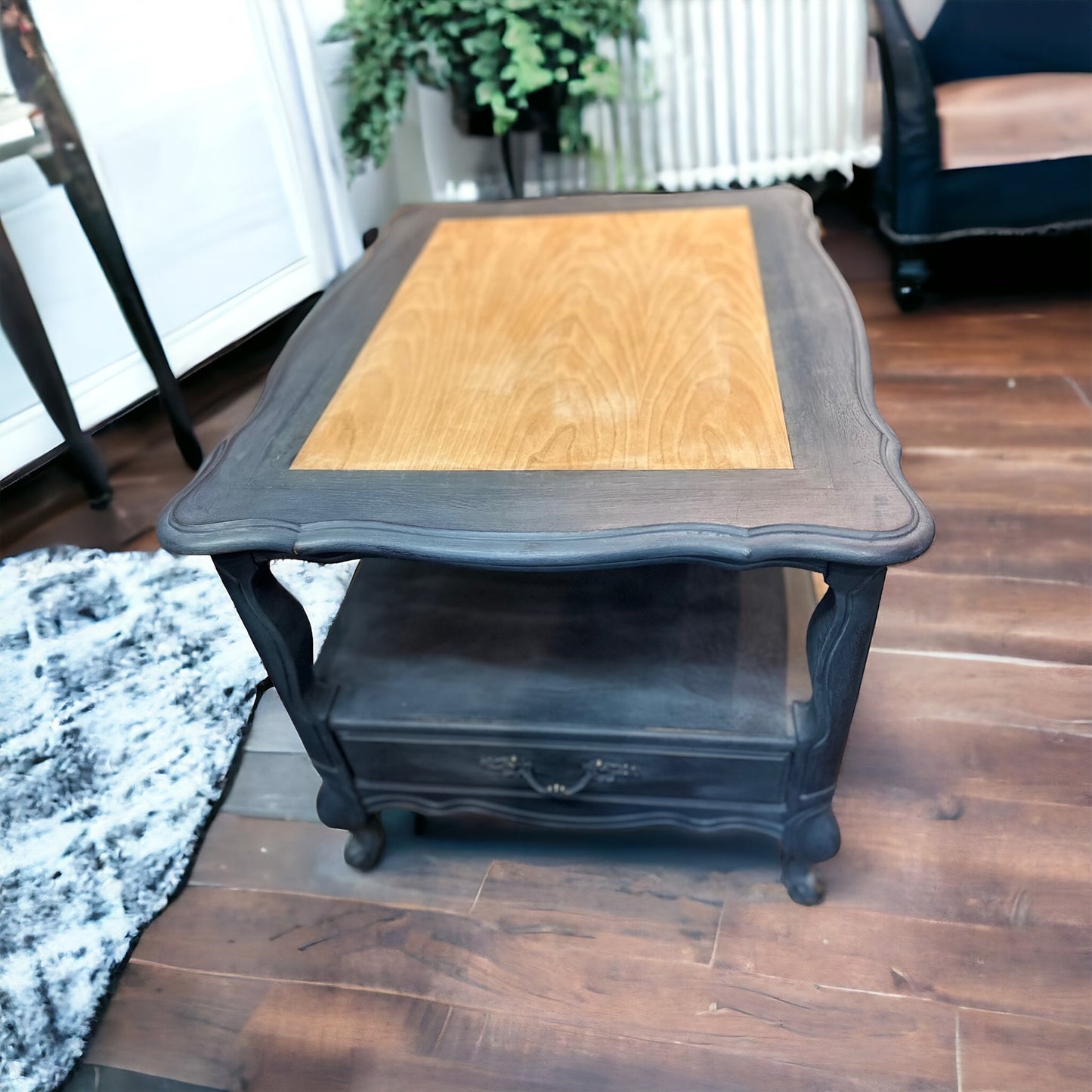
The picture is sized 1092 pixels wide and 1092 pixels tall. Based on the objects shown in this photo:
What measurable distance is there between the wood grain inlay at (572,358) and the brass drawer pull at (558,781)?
31 centimetres

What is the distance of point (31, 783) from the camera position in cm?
122

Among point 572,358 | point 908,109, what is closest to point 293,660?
point 572,358

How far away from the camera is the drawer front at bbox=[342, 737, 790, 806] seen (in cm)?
91

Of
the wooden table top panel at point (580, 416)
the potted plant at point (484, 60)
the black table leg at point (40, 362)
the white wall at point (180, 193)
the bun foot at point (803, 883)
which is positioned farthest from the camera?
the potted plant at point (484, 60)

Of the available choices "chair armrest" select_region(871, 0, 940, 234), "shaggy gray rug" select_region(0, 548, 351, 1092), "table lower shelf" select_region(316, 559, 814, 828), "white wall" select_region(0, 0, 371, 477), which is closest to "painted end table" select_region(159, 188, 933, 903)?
"table lower shelf" select_region(316, 559, 814, 828)

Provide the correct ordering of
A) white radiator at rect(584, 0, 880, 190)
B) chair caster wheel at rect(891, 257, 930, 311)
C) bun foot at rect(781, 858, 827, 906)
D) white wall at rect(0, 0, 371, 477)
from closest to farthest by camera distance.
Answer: bun foot at rect(781, 858, 827, 906), white wall at rect(0, 0, 371, 477), chair caster wheel at rect(891, 257, 930, 311), white radiator at rect(584, 0, 880, 190)

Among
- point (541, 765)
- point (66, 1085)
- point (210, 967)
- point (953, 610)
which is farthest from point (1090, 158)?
point (66, 1085)

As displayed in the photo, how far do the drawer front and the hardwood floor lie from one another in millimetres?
163

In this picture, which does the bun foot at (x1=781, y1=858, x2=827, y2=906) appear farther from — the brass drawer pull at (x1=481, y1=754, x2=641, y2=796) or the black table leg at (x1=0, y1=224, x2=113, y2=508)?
the black table leg at (x1=0, y1=224, x2=113, y2=508)

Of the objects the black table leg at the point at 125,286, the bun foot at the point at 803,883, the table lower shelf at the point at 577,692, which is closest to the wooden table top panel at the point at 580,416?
the table lower shelf at the point at 577,692

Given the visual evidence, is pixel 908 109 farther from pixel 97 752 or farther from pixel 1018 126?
pixel 97 752

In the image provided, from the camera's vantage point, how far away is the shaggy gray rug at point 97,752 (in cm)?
103

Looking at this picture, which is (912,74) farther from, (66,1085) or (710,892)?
(66,1085)

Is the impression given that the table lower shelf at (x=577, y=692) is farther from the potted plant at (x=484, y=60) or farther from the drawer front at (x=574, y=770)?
the potted plant at (x=484, y=60)
